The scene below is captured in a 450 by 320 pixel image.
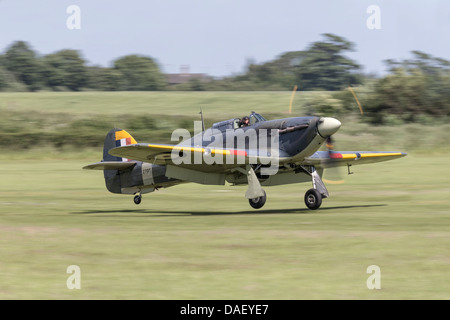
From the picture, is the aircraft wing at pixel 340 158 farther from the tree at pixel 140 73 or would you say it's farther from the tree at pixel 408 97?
the tree at pixel 140 73

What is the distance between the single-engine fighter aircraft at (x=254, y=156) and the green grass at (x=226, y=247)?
34.0 inches

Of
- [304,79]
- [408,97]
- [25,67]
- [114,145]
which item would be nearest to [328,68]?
[304,79]

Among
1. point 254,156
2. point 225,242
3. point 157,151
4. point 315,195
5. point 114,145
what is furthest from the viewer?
point 114,145

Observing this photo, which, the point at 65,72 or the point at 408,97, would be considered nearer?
the point at 408,97

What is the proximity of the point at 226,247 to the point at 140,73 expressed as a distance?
103 metres

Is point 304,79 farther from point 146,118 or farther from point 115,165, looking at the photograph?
point 115,165

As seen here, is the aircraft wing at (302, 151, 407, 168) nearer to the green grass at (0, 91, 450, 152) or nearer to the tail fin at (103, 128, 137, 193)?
the tail fin at (103, 128, 137, 193)

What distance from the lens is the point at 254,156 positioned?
17719 millimetres

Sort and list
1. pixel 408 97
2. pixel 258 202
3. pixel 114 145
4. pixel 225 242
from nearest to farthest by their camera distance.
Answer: pixel 225 242 → pixel 258 202 → pixel 114 145 → pixel 408 97

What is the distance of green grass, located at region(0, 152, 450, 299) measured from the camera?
8719 mm

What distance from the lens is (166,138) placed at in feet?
160

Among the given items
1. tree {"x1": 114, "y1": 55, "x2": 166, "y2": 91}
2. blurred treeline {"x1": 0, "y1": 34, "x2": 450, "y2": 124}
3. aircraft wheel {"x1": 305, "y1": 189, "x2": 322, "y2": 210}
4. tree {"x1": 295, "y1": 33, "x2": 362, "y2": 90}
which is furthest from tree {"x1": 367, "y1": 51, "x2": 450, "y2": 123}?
tree {"x1": 114, "y1": 55, "x2": 166, "y2": 91}

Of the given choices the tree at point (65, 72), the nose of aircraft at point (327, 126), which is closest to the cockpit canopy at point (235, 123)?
the nose of aircraft at point (327, 126)

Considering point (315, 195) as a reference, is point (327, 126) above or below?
above
